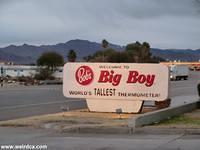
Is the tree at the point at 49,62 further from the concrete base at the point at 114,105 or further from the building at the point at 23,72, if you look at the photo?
the concrete base at the point at 114,105

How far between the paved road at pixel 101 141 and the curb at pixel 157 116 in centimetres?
75

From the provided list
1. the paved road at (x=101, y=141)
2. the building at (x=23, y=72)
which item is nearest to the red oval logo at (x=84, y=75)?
the paved road at (x=101, y=141)

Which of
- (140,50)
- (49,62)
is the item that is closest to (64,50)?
(140,50)

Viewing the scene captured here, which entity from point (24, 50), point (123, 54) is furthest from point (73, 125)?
point (24, 50)

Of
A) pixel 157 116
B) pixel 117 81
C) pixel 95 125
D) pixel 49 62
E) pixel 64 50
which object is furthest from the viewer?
pixel 64 50

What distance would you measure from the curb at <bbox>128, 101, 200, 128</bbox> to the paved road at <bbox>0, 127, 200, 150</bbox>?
75 centimetres

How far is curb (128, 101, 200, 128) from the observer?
15.9 meters

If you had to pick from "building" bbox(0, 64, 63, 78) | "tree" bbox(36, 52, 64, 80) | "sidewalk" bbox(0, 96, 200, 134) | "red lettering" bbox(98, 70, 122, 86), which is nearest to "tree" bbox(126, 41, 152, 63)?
"tree" bbox(36, 52, 64, 80)

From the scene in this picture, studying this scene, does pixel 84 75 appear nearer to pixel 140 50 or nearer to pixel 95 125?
pixel 95 125

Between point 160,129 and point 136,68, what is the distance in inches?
245

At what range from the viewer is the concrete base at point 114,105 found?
21.6 meters

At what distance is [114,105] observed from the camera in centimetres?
2189

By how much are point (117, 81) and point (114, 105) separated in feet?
3.00

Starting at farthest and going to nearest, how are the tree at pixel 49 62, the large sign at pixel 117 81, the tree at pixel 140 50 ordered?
the tree at pixel 140 50
the tree at pixel 49 62
the large sign at pixel 117 81
